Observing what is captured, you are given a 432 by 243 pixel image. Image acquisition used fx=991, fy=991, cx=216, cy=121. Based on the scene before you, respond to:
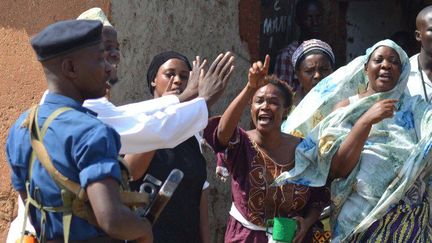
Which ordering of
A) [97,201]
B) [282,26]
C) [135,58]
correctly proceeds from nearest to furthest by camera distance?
[97,201]
[135,58]
[282,26]

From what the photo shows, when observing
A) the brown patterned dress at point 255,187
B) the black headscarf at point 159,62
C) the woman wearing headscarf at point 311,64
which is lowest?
the brown patterned dress at point 255,187

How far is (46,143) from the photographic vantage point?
3.22 m

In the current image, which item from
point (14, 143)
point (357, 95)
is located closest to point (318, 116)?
point (357, 95)

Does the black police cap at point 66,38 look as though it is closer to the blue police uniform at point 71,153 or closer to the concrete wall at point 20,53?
the blue police uniform at point 71,153

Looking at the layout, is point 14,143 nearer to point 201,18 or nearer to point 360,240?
point 360,240

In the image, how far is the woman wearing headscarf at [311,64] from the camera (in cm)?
597

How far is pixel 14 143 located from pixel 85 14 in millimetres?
1829

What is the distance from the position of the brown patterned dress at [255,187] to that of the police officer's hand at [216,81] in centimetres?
89

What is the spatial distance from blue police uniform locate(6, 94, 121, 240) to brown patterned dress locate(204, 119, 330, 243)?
5.70 ft

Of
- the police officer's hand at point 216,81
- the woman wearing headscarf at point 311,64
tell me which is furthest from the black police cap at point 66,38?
the woman wearing headscarf at point 311,64

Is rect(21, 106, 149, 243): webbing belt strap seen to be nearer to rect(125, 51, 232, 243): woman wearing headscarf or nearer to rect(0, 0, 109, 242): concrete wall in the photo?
rect(125, 51, 232, 243): woman wearing headscarf

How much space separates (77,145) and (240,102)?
5.90ft

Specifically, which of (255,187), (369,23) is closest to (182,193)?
(255,187)

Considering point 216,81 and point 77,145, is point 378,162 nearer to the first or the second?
point 216,81
